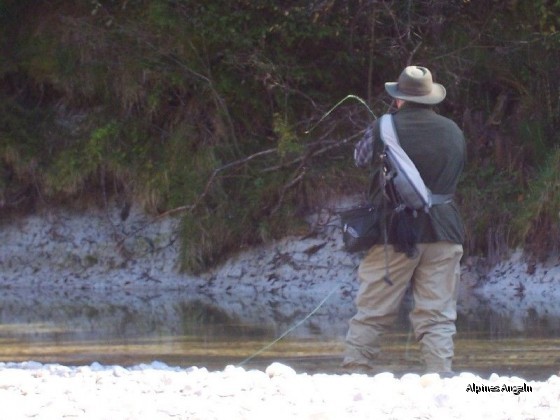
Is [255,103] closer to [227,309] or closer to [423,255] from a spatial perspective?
[227,309]

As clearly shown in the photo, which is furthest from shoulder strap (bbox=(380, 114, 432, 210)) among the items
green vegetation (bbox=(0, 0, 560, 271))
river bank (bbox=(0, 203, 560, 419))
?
green vegetation (bbox=(0, 0, 560, 271))

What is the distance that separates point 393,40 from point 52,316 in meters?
4.84

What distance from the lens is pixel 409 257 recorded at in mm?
6586

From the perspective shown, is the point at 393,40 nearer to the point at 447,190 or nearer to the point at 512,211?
the point at 512,211

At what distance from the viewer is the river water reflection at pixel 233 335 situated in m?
7.39

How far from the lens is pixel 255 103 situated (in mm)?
12586

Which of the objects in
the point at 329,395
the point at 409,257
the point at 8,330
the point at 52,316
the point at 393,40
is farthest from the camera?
the point at 393,40

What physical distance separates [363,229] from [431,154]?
620mm

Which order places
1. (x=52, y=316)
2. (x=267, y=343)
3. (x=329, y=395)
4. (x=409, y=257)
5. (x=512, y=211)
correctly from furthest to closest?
(x=512, y=211) < (x=52, y=316) < (x=267, y=343) < (x=409, y=257) < (x=329, y=395)

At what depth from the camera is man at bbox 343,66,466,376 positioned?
6602 millimetres

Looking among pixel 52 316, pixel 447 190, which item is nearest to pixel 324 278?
pixel 52 316

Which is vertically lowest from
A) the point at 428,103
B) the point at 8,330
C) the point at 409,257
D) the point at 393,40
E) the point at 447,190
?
the point at 8,330

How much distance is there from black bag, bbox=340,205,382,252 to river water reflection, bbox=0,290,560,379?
32.2 inches

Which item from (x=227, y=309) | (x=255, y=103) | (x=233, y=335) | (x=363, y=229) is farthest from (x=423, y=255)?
(x=255, y=103)
